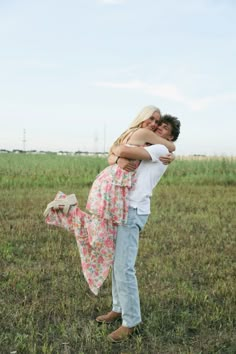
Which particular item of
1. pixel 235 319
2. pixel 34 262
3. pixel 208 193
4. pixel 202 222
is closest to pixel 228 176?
pixel 208 193

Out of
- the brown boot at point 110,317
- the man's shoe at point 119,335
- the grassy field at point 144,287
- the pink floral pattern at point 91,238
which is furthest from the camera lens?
the brown boot at point 110,317

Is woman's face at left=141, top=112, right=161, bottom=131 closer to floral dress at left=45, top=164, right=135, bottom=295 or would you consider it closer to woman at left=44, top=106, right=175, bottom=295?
woman at left=44, top=106, right=175, bottom=295

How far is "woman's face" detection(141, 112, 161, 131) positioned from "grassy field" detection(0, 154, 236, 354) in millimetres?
1787

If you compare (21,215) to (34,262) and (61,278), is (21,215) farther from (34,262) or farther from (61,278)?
(61,278)

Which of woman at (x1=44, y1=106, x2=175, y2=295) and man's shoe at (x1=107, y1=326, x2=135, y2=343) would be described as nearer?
woman at (x1=44, y1=106, x2=175, y2=295)

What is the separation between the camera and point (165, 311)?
5.27m

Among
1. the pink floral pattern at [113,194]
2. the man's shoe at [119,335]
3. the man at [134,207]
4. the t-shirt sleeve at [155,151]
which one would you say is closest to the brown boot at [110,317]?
the man's shoe at [119,335]

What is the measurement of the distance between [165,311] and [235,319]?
678 mm

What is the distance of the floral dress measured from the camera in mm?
4113

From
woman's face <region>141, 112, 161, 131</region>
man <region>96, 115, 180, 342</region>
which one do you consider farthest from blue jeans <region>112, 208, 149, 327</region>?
woman's face <region>141, 112, 161, 131</region>

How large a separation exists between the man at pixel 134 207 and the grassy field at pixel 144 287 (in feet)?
1.67

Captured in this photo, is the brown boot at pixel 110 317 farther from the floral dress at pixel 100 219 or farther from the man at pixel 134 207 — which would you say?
the man at pixel 134 207

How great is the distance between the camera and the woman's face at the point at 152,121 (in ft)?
13.5

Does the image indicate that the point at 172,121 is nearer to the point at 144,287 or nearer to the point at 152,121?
the point at 152,121
